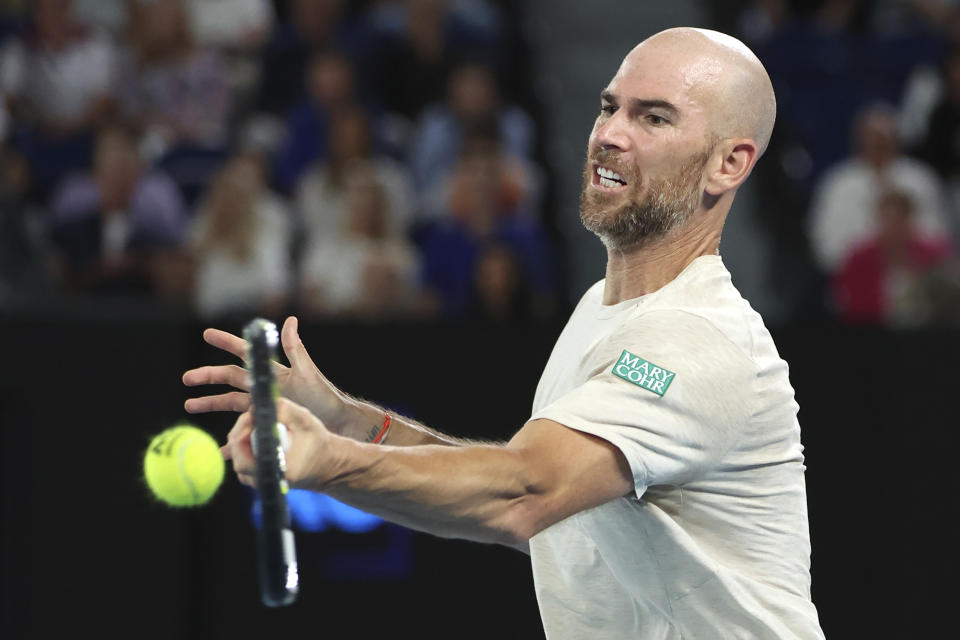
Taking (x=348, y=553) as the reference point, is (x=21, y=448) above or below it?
above

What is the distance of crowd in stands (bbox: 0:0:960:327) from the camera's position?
23.7 ft

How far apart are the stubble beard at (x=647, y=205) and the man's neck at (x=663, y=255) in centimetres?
3

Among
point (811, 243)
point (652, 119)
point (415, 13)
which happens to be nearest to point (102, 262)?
point (415, 13)

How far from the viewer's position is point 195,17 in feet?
29.6

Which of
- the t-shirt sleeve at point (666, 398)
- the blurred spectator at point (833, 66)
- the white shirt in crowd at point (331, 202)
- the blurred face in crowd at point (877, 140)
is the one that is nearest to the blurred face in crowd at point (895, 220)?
the blurred face in crowd at point (877, 140)

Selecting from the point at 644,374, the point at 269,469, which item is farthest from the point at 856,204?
the point at 269,469

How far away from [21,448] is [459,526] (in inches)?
171

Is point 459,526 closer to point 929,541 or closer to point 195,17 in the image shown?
point 929,541

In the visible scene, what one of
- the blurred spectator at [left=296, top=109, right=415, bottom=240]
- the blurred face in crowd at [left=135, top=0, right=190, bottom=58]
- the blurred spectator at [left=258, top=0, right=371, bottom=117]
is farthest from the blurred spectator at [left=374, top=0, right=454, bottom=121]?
the blurred face in crowd at [left=135, top=0, right=190, bottom=58]

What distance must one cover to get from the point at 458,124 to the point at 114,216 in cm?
218

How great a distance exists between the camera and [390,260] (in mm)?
7188

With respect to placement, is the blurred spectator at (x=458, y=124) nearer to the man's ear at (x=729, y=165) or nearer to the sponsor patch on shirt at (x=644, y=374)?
the man's ear at (x=729, y=165)

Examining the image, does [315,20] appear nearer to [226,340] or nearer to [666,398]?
[226,340]

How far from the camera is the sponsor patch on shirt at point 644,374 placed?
252 centimetres
